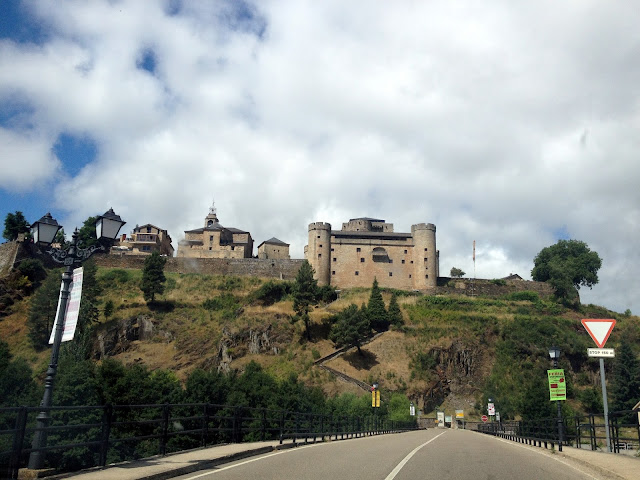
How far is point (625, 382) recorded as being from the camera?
2440 inches

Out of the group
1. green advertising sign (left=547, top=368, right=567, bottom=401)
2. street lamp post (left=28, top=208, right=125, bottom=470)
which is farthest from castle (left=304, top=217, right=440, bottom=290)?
street lamp post (left=28, top=208, right=125, bottom=470)

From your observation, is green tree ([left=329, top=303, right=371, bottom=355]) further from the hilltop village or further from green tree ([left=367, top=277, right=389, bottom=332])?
the hilltop village

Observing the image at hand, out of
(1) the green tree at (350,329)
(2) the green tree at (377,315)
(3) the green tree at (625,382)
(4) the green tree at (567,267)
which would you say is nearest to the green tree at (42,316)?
(1) the green tree at (350,329)

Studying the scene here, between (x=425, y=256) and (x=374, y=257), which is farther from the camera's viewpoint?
(x=374, y=257)

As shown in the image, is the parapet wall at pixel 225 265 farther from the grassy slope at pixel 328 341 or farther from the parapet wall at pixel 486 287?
the parapet wall at pixel 486 287

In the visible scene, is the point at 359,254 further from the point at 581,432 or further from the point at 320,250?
the point at 581,432

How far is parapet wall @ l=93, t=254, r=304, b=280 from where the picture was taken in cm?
8362

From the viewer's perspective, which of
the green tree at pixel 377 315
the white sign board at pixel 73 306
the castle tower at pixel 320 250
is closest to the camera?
the white sign board at pixel 73 306

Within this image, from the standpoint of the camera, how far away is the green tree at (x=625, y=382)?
61.4 m

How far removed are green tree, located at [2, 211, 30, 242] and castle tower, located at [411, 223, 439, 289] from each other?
5933cm

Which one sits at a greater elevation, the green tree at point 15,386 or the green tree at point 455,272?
the green tree at point 455,272

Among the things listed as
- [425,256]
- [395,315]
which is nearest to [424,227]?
[425,256]

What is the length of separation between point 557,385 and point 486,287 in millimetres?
72741

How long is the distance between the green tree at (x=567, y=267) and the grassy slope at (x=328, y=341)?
8.35 m
